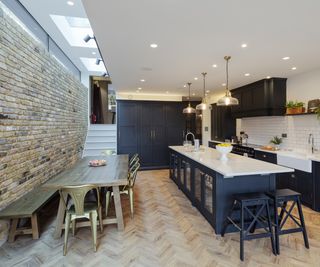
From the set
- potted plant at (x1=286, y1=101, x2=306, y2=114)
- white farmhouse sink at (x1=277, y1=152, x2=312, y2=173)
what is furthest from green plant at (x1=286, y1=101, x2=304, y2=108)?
white farmhouse sink at (x1=277, y1=152, x2=312, y2=173)

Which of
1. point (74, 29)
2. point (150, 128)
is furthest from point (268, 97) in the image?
point (74, 29)

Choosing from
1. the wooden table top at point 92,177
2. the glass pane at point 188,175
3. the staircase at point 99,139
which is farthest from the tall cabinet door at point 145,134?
the wooden table top at point 92,177

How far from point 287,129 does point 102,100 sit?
6.42 m

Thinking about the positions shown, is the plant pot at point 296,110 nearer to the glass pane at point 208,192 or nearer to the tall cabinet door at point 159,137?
the glass pane at point 208,192

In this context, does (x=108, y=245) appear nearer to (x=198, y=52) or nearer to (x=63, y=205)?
(x=63, y=205)

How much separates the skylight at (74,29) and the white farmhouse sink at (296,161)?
4.84 metres

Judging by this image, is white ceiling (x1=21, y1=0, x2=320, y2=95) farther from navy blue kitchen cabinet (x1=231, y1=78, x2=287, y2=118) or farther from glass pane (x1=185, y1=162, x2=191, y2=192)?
glass pane (x1=185, y1=162, x2=191, y2=192)

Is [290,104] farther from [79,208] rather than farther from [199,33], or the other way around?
[79,208]

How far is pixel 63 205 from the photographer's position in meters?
2.52

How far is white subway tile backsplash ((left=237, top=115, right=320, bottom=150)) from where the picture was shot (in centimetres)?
395

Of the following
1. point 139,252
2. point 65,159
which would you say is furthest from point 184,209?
point 65,159

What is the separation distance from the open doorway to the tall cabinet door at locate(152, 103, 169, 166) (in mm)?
2274

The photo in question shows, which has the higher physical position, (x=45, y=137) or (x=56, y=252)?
(x=45, y=137)

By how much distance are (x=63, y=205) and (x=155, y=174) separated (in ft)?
11.6
